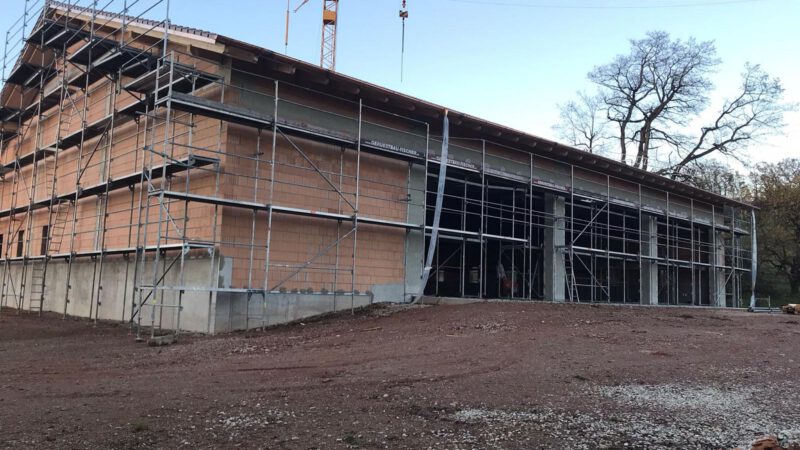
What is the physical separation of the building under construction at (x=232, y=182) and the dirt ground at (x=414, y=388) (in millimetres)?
1894

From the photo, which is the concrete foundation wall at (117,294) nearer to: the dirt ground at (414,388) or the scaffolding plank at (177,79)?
the dirt ground at (414,388)

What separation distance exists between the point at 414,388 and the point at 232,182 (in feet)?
25.6

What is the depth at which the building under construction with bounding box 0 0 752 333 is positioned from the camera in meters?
13.1

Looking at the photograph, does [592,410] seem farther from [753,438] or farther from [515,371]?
[515,371]

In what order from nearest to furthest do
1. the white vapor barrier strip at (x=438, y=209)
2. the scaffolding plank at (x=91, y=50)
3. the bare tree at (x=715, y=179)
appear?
the scaffolding plank at (x=91, y=50), the white vapor barrier strip at (x=438, y=209), the bare tree at (x=715, y=179)

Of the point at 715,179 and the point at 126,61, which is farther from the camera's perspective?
the point at 715,179

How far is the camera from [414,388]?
7.05 m

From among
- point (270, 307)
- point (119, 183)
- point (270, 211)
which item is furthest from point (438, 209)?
point (119, 183)

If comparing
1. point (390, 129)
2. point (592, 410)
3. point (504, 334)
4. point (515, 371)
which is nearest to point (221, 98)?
point (390, 129)

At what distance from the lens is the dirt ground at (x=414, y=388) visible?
207 inches

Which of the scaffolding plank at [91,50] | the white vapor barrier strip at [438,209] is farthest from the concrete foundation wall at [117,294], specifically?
the white vapor barrier strip at [438,209]

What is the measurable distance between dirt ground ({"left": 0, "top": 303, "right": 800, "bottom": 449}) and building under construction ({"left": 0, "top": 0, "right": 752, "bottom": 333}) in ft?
6.22

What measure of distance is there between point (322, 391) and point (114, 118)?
12.5 metres

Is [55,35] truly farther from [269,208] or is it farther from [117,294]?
[269,208]
